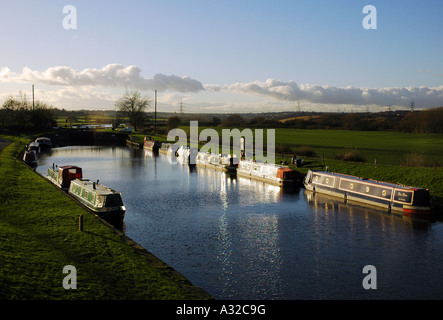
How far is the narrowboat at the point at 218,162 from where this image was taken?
58.4 meters

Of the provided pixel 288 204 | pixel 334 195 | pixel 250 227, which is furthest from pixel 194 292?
pixel 334 195

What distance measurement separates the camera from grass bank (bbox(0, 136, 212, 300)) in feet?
48.8

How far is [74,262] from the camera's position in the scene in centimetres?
1806

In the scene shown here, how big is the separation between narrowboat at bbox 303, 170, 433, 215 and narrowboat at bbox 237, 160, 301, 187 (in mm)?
1880

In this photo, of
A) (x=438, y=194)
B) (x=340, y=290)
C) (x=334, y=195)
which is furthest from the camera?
(x=334, y=195)

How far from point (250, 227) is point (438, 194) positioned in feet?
63.8

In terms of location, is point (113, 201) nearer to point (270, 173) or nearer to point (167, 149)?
point (270, 173)

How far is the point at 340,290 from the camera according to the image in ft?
60.7

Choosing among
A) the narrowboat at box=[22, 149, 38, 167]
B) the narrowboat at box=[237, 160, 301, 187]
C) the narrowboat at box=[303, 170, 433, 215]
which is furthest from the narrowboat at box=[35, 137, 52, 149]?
the narrowboat at box=[303, 170, 433, 215]

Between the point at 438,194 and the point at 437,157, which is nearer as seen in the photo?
the point at 438,194

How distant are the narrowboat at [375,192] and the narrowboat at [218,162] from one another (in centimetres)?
1566

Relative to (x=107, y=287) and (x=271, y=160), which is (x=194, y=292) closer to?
(x=107, y=287)

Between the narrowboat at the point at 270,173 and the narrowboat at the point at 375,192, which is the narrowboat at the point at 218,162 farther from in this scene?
the narrowboat at the point at 375,192
